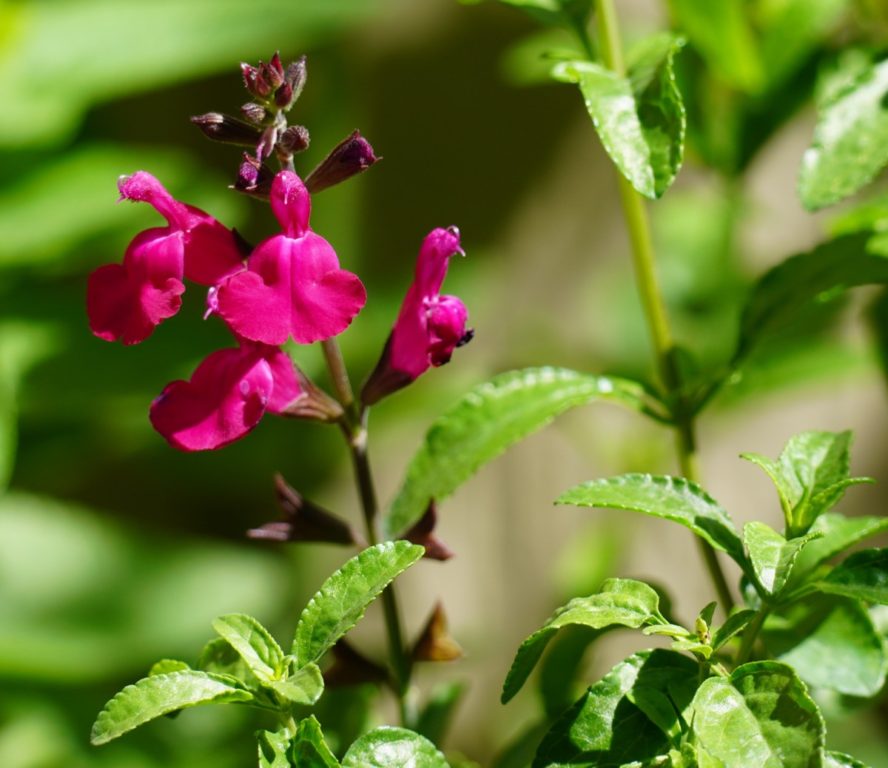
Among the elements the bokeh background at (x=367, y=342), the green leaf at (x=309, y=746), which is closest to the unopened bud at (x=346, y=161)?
the green leaf at (x=309, y=746)

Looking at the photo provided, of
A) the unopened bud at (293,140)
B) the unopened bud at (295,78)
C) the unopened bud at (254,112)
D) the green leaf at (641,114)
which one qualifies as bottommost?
the green leaf at (641,114)

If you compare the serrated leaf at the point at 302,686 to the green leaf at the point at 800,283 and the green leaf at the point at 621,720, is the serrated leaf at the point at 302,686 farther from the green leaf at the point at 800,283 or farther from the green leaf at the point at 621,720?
the green leaf at the point at 800,283

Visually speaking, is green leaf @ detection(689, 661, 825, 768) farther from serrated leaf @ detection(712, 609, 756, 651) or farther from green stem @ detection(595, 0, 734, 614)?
green stem @ detection(595, 0, 734, 614)

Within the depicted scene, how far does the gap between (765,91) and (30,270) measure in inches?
28.3

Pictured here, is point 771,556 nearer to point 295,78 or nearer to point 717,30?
point 295,78

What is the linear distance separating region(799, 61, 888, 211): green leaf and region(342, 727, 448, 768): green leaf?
32 centimetres

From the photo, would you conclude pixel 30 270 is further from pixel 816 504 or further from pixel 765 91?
pixel 816 504

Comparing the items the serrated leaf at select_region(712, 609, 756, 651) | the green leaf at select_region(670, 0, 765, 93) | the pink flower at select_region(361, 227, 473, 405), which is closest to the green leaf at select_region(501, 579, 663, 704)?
the serrated leaf at select_region(712, 609, 756, 651)

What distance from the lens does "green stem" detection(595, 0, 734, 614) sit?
0.61m

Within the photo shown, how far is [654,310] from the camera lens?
0.63 meters

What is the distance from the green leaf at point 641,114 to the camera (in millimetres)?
508

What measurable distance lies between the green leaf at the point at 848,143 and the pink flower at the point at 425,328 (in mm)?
186

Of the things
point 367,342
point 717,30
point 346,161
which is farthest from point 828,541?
point 367,342

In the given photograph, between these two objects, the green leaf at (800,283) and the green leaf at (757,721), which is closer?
the green leaf at (757,721)
